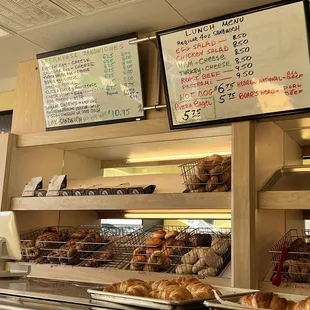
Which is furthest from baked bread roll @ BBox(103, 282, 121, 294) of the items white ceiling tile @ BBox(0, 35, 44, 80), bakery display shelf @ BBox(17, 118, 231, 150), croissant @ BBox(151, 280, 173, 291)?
white ceiling tile @ BBox(0, 35, 44, 80)

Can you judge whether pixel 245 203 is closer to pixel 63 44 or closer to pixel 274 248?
pixel 274 248

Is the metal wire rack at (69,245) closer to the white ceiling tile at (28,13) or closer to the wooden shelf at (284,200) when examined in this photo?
the wooden shelf at (284,200)

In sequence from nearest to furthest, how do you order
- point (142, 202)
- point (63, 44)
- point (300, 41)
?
point (300, 41)
point (142, 202)
point (63, 44)

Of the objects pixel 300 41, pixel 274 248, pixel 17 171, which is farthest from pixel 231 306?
pixel 17 171

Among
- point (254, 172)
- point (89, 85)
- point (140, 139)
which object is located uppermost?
point (89, 85)

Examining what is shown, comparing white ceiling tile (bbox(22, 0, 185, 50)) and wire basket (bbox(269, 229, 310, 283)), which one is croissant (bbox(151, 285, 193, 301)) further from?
white ceiling tile (bbox(22, 0, 185, 50))

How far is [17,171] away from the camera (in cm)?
294

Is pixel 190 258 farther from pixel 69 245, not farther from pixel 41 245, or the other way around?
pixel 41 245

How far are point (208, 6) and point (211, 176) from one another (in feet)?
3.06

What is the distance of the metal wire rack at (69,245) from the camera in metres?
2.57

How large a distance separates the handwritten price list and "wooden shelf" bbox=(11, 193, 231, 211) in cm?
49

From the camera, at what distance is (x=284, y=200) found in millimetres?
1993

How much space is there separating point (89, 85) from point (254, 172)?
1205 mm

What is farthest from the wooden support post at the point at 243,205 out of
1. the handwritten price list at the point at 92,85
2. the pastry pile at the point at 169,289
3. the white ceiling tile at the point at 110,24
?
the white ceiling tile at the point at 110,24
